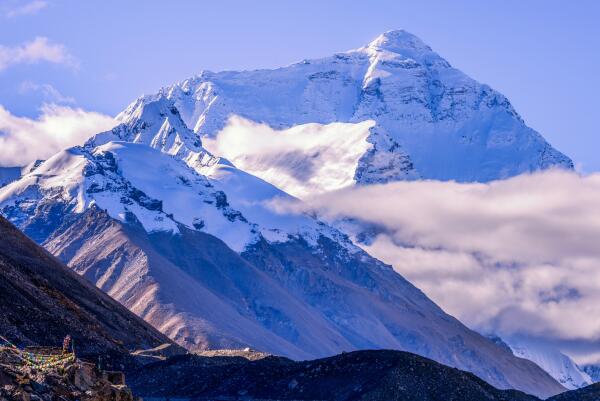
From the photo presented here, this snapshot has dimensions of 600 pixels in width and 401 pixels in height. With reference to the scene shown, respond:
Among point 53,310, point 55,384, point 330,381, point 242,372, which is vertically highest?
point 53,310

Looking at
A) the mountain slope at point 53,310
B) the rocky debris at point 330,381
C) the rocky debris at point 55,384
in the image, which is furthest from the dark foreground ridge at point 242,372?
the rocky debris at point 55,384

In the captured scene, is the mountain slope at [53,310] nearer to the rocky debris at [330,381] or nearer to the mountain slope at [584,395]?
the rocky debris at [330,381]

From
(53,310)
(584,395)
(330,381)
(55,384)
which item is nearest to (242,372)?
(330,381)

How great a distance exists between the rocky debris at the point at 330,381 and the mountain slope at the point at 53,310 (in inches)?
490

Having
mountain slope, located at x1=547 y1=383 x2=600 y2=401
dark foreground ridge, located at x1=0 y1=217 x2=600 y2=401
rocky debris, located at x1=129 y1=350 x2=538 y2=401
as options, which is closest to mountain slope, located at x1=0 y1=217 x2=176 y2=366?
dark foreground ridge, located at x1=0 y1=217 x2=600 y2=401

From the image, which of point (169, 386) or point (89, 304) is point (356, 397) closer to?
point (169, 386)

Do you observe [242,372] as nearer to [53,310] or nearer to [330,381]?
[330,381]

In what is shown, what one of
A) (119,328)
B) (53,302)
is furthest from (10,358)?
(119,328)

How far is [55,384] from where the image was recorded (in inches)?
1505

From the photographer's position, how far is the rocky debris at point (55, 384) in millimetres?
36531

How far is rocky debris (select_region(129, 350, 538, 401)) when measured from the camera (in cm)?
8506

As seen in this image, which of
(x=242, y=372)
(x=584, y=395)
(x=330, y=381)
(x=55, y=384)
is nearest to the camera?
(x=55, y=384)

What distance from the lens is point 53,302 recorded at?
134125 mm

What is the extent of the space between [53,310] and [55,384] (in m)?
90.5
